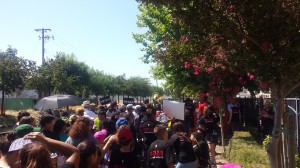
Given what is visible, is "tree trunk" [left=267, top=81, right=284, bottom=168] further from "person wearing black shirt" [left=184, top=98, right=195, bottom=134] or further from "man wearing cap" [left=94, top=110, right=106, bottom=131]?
"person wearing black shirt" [left=184, top=98, right=195, bottom=134]

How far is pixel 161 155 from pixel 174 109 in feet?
16.7

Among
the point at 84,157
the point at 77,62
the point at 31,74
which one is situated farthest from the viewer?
the point at 77,62


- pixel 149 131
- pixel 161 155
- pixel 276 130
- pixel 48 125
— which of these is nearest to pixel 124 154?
pixel 161 155

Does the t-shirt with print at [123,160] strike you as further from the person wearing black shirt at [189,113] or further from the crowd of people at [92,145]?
the person wearing black shirt at [189,113]

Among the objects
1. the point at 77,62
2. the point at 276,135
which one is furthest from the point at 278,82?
the point at 77,62

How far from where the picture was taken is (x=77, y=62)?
50.0 meters

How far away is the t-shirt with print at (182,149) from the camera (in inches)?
234

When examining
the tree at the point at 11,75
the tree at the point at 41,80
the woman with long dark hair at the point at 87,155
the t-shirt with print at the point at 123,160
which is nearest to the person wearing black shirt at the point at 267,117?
the t-shirt with print at the point at 123,160

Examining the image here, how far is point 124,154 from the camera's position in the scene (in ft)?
17.2

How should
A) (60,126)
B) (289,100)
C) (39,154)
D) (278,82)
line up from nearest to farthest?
1. (39,154)
2. (278,82)
3. (60,126)
4. (289,100)

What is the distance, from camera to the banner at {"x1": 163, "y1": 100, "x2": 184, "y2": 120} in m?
10.7

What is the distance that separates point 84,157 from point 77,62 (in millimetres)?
47421

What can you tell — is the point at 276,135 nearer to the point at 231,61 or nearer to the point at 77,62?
the point at 231,61

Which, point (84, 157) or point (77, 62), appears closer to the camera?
point (84, 157)
